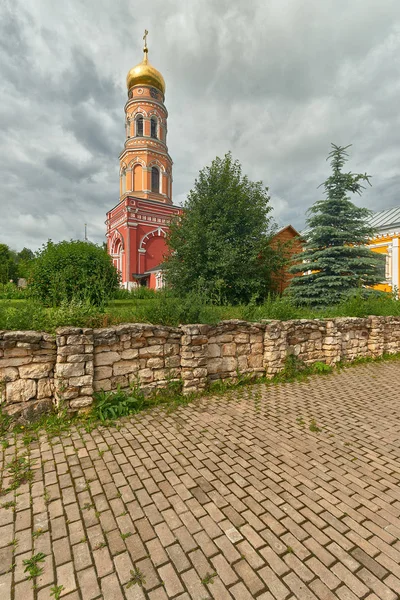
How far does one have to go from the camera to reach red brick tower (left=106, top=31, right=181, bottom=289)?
2589 centimetres

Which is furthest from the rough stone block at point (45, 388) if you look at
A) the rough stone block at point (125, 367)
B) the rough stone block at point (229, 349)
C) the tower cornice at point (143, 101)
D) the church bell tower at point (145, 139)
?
the tower cornice at point (143, 101)

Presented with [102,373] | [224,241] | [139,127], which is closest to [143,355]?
[102,373]

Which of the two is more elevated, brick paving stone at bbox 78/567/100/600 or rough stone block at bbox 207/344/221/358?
rough stone block at bbox 207/344/221/358

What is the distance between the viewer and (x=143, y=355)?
4.87m

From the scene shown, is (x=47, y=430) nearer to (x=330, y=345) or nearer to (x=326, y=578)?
(x=326, y=578)

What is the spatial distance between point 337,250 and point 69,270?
983 centimetres

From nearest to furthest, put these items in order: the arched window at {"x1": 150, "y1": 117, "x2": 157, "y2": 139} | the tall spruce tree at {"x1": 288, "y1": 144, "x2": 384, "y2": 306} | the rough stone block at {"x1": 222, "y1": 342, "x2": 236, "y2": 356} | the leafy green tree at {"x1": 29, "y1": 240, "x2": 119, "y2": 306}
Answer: the rough stone block at {"x1": 222, "y1": 342, "x2": 236, "y2": 356} → the leafy green tree at {"x1": 29, "y1": 240, "x2": 119, "y2": 306} → the tall spruce tree at {"x1": 288, "y1": 144, "x2": 384, "y2": 306} → the arched window at {"x1": 150, "y1": 117, "x2": 157, "y2": 139}

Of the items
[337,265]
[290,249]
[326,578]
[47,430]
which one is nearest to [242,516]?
[326,578]

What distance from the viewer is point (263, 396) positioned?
5.28 metres

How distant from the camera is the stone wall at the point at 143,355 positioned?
3996 millimetres

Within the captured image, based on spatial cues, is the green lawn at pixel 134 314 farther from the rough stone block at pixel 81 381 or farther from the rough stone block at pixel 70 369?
the rough stone block at pixel 81 381

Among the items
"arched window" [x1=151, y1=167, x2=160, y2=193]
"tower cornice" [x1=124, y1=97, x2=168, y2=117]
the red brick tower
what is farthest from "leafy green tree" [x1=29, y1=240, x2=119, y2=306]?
"tower cornice" [x1=124, y1=97, x2=168, y2=117]

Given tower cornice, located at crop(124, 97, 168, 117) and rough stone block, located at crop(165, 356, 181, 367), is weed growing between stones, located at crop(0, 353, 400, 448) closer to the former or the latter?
rough stone block, located at crop(165, 356, 181, 367)

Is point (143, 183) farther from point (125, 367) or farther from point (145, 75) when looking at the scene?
point (125, 367)
